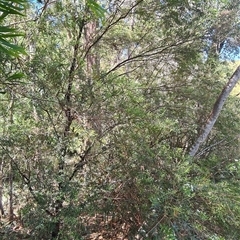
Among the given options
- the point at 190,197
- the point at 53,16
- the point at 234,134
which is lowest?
the point at 190,197

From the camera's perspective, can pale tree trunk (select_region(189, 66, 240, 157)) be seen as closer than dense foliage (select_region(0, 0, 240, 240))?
No

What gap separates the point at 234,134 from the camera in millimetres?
4469

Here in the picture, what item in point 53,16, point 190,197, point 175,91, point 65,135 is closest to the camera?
point 190,197

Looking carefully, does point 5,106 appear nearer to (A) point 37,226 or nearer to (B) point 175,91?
(A) point 37,226

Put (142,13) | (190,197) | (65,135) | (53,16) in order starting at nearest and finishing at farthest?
(190,197), (53,16), (65,135), (142,13)

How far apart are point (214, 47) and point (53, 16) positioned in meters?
2.88

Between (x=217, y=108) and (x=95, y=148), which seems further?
(x=217, y=108)

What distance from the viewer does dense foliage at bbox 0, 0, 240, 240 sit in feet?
7.94

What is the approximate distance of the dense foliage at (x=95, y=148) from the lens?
95.3 inches

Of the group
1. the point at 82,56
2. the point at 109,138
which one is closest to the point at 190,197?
the point at 109,138

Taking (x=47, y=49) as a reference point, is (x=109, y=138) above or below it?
below

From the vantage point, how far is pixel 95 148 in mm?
3137

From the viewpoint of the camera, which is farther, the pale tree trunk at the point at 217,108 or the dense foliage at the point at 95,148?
the pale tree trunk at the point at 217,108

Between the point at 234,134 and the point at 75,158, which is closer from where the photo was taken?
the point at 75,158
